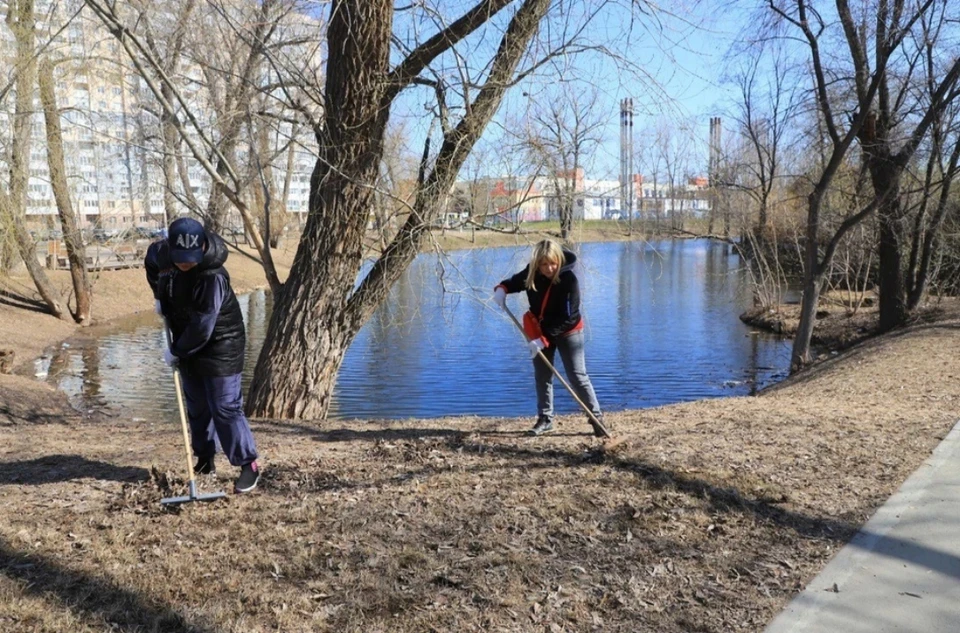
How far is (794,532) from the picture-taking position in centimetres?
443

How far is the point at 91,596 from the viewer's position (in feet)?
11.5

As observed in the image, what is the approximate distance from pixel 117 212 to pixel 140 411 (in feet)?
16.0

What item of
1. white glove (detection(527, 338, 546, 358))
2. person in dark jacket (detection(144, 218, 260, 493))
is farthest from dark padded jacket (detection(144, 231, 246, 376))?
white glove (detection(527, 338, 546, 358))

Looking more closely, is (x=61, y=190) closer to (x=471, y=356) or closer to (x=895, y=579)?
(x=471, y=356)

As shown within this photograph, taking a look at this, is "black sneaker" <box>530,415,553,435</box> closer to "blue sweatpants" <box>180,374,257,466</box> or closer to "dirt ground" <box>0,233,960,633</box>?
"dirt ground" <box>0,233,960,633</box>

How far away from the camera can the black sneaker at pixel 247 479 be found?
481 centimetres

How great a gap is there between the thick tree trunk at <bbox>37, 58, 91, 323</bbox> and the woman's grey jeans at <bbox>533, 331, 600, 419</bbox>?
16.7 m

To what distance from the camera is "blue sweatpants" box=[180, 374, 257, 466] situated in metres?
4.79

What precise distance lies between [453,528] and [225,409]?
62.7 inches

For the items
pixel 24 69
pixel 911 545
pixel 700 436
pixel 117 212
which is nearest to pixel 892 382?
pixel 700 436

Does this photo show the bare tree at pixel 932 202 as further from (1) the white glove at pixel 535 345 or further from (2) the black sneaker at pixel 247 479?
(2) the black sneaker at pixel 247 479

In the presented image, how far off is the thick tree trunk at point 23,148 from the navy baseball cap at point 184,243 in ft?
45.6

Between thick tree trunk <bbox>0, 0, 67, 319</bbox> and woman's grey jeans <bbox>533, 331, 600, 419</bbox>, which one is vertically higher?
thick tree trunk <bbox>0, 0, 67, 319</bbox>

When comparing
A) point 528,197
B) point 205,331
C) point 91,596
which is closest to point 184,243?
point 205,331
